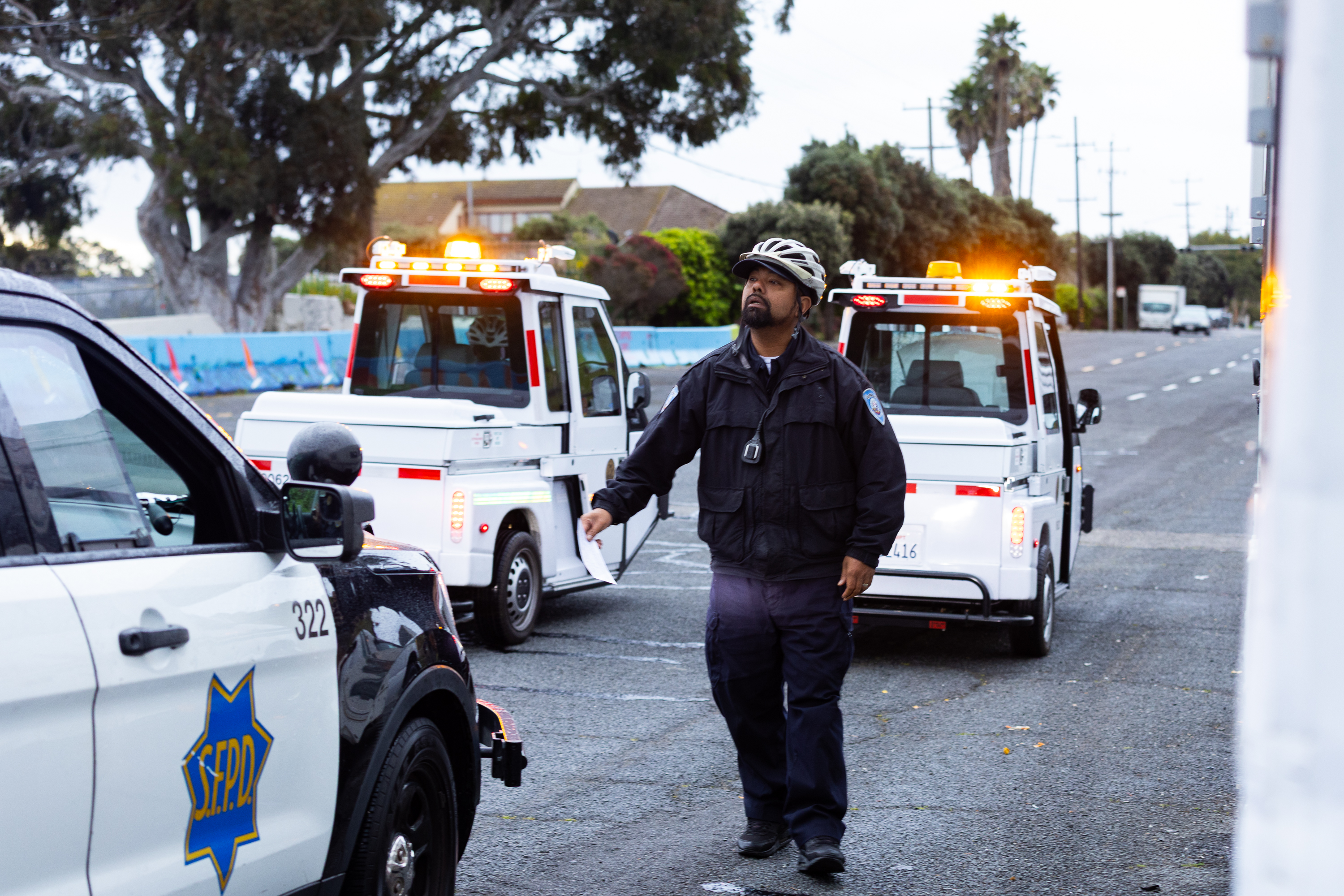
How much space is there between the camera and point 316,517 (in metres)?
3.28

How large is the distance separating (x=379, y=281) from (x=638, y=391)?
1.79 meters

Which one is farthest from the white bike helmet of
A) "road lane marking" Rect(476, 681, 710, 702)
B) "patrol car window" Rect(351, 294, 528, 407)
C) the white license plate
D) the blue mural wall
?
the blue mural wall

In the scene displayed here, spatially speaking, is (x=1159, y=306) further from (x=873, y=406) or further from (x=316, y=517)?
(x=316, y=517)

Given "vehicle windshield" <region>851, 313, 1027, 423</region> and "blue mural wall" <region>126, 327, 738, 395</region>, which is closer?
"vehicle windshield" <region>851, 313, 1027, 423</region>

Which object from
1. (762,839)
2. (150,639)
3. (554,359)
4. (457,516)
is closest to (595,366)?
(554,359)

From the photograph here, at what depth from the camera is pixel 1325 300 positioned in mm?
1332

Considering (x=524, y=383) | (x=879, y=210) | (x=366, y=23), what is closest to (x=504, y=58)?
(x=366, y=23)

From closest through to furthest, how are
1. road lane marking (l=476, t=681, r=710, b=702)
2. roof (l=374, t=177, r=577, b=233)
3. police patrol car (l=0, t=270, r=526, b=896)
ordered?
1. police patrol car (l=0, t=270, r=526, b=896)
2. road lane marking (l=476, t=681, r=710, b=702)
3. roof (l=374, t=177, r=577, b=233)

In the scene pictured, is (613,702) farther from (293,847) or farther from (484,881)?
(293,847)

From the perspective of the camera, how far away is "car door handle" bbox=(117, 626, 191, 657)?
2684mm

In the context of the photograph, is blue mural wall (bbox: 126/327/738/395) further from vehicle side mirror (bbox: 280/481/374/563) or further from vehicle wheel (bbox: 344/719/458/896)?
vehicle side mirror (bbox: 280/481/374/563)

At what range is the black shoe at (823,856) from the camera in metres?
4.88

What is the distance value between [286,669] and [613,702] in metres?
4.50

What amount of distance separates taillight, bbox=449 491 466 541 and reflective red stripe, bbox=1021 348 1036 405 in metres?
3.48
